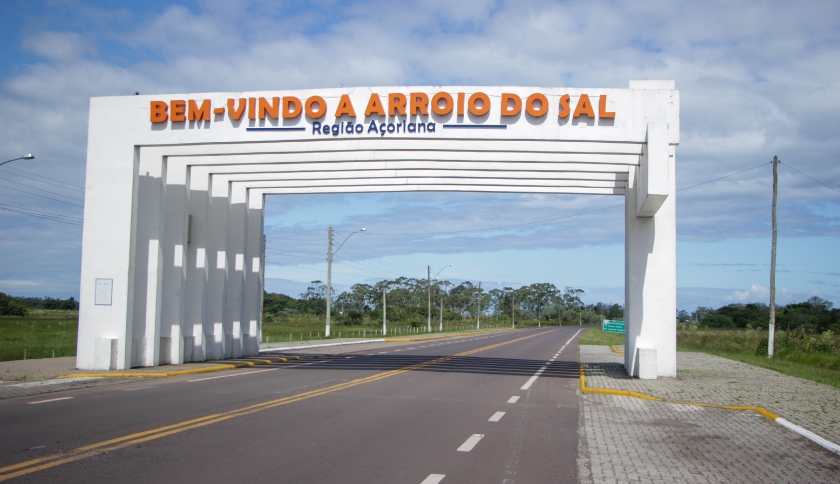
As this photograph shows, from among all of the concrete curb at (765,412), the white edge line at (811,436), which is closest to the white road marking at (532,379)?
the concrete curb at (765,412)

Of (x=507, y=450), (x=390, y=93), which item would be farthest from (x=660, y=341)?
(x=507, y=450)

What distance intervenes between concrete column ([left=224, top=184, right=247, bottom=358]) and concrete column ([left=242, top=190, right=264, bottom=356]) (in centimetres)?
59

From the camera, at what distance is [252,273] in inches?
981

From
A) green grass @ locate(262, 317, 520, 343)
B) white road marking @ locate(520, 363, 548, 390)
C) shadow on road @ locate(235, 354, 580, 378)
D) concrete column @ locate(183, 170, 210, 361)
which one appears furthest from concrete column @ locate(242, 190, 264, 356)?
green grass @ locate(262, 317, 520, 343)

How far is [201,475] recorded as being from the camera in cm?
648

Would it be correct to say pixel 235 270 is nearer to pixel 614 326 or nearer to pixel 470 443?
pixel 470 443

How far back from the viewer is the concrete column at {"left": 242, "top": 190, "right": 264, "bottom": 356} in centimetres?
2456

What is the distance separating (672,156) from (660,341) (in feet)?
16.4

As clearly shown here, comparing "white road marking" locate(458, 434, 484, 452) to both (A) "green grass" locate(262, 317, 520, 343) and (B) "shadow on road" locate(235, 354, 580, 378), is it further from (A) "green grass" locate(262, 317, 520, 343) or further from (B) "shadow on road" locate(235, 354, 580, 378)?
(A) "green grass" locate(262, 317, 520, 343)

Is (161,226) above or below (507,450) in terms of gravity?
above

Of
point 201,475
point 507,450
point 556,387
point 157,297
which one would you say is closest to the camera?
point 201,475

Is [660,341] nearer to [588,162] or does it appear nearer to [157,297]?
[588,162]

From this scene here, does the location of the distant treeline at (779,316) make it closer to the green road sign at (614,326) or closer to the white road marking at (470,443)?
the green road sign at (614,326)

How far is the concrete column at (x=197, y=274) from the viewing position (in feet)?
68.1
